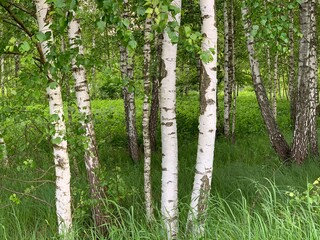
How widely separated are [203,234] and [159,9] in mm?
2227

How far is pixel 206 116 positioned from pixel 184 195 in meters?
1.99

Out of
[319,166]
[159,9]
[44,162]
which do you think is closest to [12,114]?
[159,9]

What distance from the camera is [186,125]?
487 inches

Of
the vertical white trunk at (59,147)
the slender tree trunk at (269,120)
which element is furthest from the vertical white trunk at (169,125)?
the slender tree trunk at (269,120)

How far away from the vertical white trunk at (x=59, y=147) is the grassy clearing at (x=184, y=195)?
0.19 m

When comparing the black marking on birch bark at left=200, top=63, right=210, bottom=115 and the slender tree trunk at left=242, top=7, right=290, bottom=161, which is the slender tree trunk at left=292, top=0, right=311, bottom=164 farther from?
the black marking on birch bark at left=200, top=63, right=210, bottom=115

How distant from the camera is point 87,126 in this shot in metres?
4.20

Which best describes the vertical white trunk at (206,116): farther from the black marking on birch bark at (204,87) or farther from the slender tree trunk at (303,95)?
the slender tree trunk at (303,95)

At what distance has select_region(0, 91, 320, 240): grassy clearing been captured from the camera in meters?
3.16

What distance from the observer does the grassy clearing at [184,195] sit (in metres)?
3.16

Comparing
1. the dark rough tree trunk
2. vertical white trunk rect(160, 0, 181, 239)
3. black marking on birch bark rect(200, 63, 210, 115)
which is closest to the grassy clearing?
vertical white trunk rect(160, 0, 181, 239)

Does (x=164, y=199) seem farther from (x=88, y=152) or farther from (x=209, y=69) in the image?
(x=209, y=69)

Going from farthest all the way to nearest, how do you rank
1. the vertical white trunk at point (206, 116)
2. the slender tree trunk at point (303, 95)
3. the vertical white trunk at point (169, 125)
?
1. the slender tree trunk at point (303, 95)
2. the vertical white trunk at point (169, 125)
3. the vertical white trunk at point (206, 116)

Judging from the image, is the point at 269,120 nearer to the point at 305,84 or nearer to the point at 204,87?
the point at 305,84
